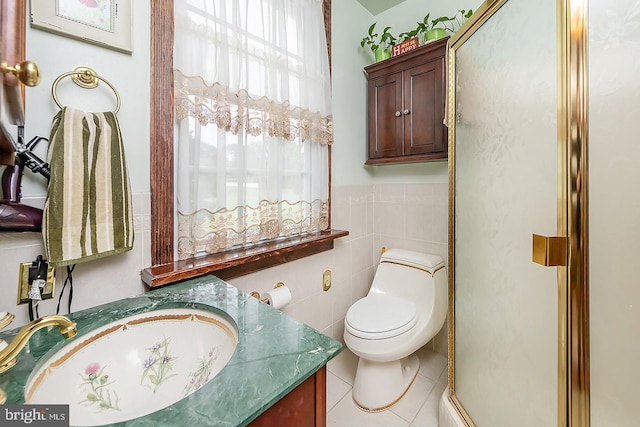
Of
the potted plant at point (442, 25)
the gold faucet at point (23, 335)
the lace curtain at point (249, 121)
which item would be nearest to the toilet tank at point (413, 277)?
the lace curtain at point (249, 121)

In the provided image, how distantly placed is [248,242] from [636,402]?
135 centimetres

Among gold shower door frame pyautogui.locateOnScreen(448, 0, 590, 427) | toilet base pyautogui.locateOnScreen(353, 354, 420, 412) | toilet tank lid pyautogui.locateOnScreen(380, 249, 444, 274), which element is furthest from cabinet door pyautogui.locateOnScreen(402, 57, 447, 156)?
toilet base pyautogui.locateOnScreen(353, 354, 420, 412)

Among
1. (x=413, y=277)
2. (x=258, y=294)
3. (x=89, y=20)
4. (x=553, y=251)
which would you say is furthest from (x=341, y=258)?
(x=89, y=20)

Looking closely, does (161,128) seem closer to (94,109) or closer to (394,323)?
(94,109)

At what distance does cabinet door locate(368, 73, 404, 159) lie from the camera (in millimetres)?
1723

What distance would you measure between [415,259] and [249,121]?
1227 millimetres

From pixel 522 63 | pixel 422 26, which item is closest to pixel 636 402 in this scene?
pixel 522 63

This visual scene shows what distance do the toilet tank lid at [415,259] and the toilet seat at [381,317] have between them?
8.9 inches

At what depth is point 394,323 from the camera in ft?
4.40

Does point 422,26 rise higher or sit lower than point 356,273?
higher

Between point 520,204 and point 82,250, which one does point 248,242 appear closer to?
point 82,250

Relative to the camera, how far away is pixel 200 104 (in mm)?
1045

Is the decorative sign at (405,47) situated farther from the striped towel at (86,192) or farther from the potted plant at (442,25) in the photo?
the striped towel at (86,192)

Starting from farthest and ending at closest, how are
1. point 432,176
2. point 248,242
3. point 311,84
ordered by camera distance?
point 432,176 < point 311,84 < point 248,242
